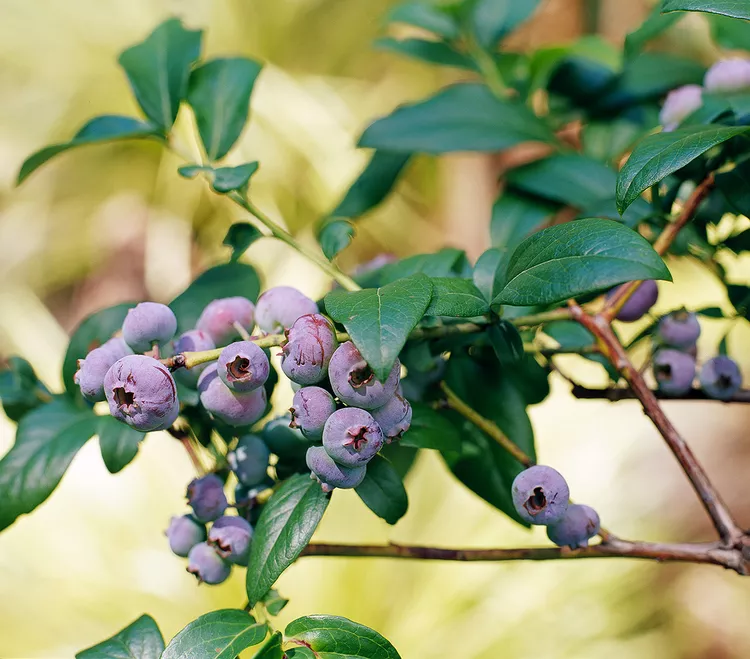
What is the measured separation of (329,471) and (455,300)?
10 cm

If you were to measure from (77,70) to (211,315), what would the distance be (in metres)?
3.47

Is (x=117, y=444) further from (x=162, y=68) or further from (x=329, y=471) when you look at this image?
(x=162, y=68)

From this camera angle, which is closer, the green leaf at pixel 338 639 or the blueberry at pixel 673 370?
the green leaf at pixel 338 639

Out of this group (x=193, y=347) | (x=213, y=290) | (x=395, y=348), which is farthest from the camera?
(x=213, y=290)

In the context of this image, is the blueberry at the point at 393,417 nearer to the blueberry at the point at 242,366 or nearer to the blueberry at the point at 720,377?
the blueberry at the point at 242,366

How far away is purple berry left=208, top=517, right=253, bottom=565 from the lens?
1.36 ft

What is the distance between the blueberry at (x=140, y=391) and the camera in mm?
338

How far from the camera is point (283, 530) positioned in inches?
15.0

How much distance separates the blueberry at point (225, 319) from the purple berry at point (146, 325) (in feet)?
0.11

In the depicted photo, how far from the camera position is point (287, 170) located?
328 cm

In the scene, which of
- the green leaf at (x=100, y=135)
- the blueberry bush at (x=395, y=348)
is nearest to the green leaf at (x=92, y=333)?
the blueberry bush at (x=395, y=348)

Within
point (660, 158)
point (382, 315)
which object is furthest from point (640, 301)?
point (382, 315)

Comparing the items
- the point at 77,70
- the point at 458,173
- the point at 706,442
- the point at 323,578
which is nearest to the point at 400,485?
the point at 323,578

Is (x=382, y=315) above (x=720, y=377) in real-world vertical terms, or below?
above
